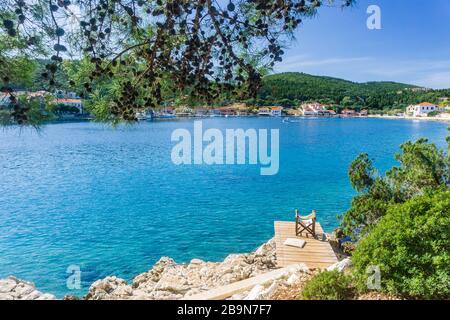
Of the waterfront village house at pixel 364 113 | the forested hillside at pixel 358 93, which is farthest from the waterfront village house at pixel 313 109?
the waterfront village house at pixel 364 113

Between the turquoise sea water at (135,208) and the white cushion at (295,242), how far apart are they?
10.8ft

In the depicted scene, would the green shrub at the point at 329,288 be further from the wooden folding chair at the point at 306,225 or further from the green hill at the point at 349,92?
the green hill at the point at 349,92

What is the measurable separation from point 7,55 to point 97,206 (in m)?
16.0

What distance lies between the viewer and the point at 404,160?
26.7ft

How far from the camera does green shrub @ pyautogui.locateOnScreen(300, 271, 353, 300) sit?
136 inches

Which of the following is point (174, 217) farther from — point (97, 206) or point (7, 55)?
point (7, 55)

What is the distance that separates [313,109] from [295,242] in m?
94.6

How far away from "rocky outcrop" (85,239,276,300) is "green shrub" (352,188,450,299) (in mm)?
4059

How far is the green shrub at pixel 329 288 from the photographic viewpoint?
3.45 m

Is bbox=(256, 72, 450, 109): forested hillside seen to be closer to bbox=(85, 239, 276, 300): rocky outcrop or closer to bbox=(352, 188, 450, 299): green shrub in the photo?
bbox=(85, 239, 276, 300): rocky outcrop

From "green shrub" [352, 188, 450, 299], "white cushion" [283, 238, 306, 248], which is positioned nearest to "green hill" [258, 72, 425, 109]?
"white cushion" [283, 238, 306, 248]

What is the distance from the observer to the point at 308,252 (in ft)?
28.0

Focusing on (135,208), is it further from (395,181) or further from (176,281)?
(395,181)
